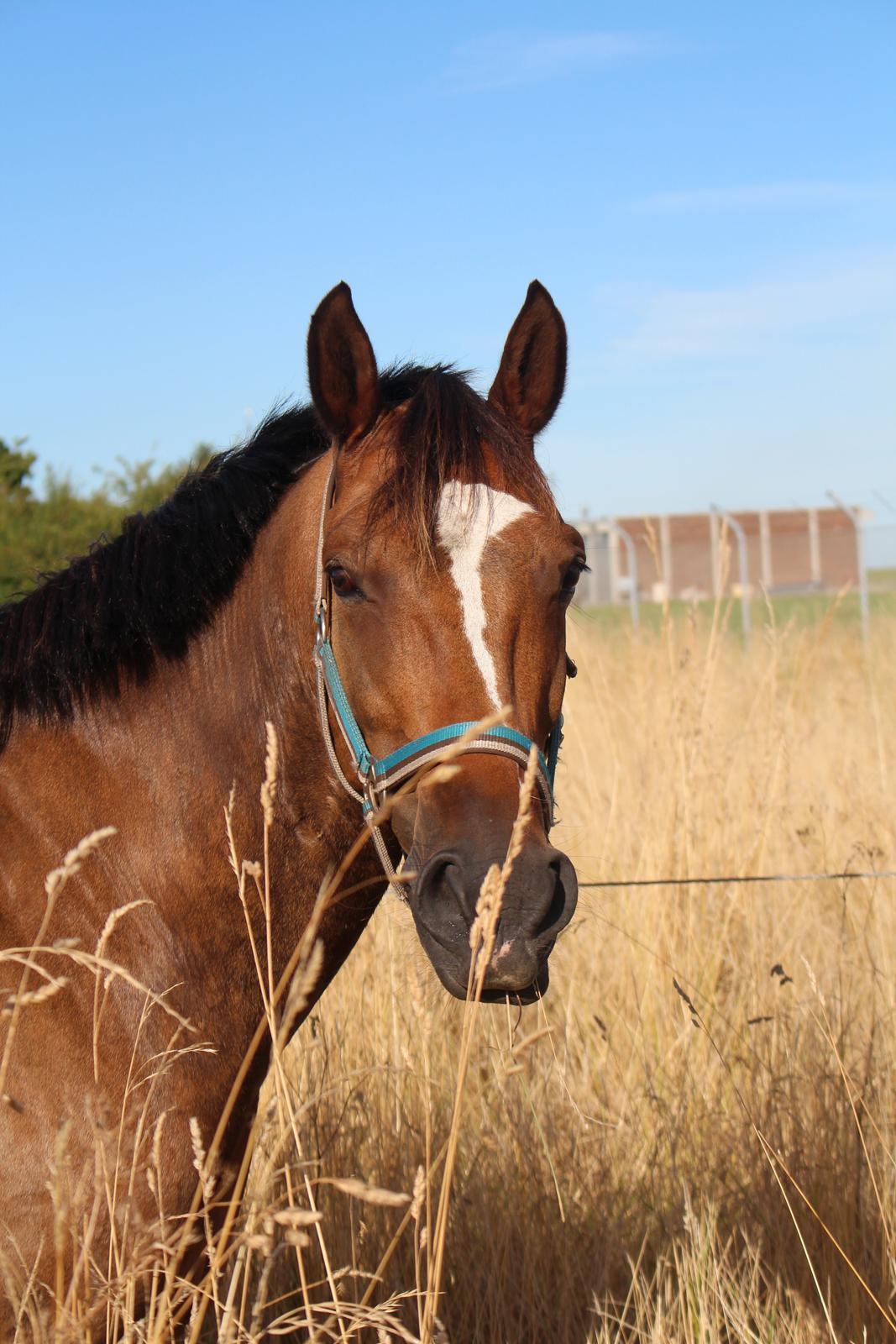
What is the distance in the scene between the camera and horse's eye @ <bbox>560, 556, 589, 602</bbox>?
2258 mm

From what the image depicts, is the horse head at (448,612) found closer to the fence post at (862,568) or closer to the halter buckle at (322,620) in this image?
the halter buckle at (322,620)

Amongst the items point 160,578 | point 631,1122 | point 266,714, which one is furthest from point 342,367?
point 631,1122

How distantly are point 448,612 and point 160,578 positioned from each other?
2.32 ft

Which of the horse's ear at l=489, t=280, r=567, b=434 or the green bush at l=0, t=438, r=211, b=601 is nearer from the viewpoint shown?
the horse's ear at l=489, t=280, r=567, b=434

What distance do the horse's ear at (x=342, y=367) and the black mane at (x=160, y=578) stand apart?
0.26 feet

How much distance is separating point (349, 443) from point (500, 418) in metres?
0.33

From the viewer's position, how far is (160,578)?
2.38m

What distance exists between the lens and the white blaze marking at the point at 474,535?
6.59ft

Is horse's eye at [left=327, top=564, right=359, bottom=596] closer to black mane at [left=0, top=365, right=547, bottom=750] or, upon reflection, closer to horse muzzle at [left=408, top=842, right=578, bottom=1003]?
black mane at [left=0, top=365, right=547, bottom=750]

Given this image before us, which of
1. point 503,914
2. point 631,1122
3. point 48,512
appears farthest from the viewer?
point 48,512

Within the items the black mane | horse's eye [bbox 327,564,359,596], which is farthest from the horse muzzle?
the black mane

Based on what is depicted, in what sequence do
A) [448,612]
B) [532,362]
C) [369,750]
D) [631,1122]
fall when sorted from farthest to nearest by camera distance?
[631,1122], [532,362], [369,750], [448,612]

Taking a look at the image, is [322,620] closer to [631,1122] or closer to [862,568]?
[631,1122]

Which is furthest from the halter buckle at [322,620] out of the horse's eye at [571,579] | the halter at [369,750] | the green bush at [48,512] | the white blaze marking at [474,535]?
the green bush at [48,512]
